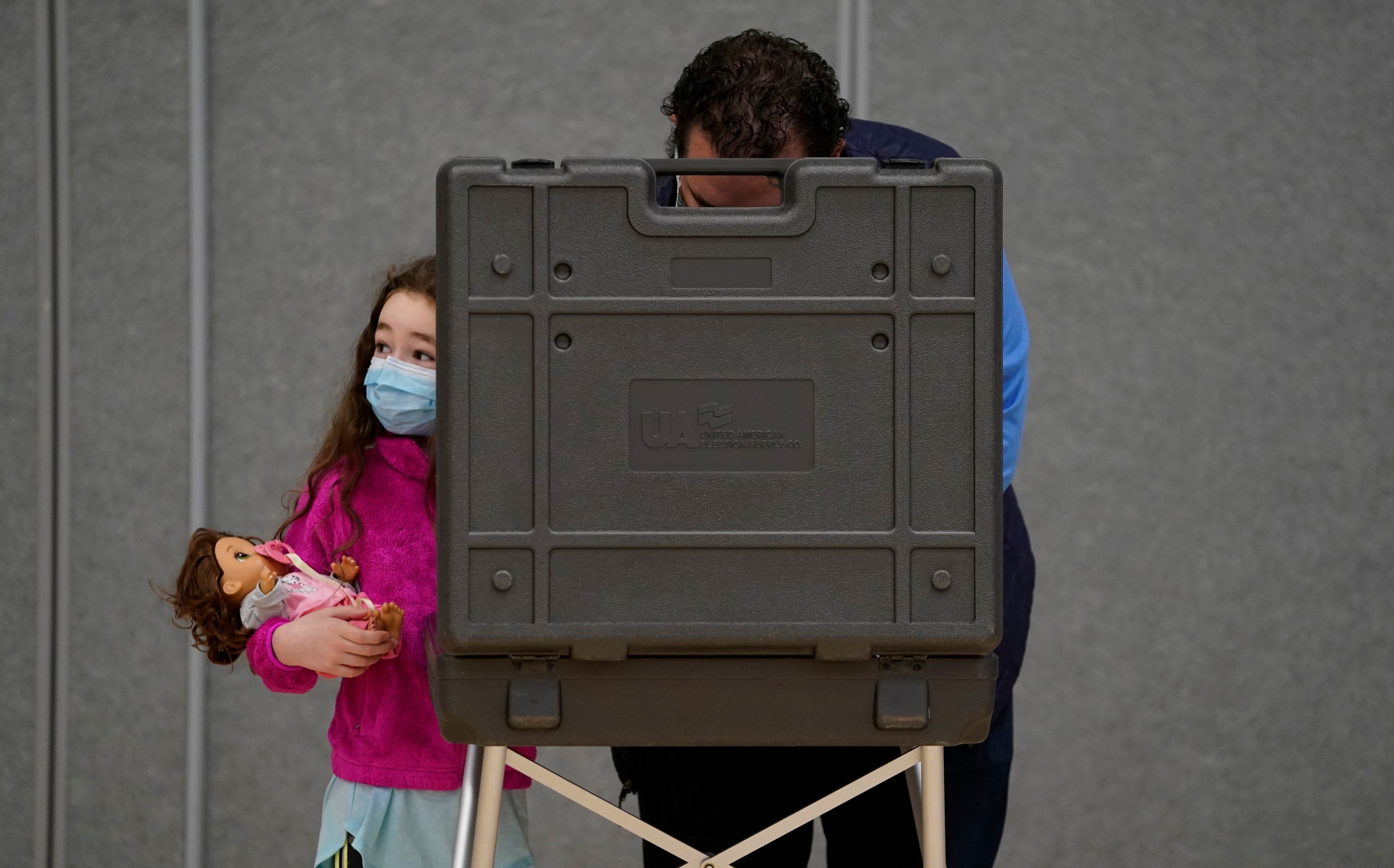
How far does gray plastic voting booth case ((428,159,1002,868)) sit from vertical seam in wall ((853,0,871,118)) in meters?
1.30

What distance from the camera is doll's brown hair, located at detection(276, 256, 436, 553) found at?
117cm

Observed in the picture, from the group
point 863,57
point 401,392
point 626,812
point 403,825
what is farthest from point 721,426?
point 863,57

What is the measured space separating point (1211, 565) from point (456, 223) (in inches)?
66.8

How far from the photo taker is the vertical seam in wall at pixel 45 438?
2000mm

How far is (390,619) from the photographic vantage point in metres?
1.03

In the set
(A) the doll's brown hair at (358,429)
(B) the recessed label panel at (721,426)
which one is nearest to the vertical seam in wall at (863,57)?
(A) the doll's brown hair at (358,429)

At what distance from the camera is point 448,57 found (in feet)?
6.69

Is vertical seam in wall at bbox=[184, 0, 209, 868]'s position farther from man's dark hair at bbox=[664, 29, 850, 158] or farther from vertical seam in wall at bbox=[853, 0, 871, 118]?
man's dark hair at bbox=[664, 29, 850, 158]

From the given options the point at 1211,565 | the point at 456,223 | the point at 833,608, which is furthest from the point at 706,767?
the point at 1211,565

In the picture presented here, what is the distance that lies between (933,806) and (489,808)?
1.04 feet

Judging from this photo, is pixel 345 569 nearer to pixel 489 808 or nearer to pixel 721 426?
pixel 489 808

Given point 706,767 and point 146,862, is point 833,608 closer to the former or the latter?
point 706,767

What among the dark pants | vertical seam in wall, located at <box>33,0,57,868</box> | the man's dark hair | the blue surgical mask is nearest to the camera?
the man's dark hair

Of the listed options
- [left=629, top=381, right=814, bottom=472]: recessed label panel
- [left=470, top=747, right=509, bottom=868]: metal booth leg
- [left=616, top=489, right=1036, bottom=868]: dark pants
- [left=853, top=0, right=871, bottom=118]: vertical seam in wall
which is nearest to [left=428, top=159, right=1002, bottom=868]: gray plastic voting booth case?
[left=629, top=381, right=814, bottom=472]: recessed label panel
